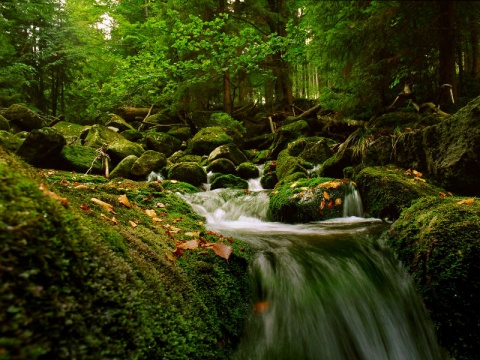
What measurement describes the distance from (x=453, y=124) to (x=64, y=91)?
63.2ft

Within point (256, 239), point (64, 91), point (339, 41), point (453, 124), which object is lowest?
point (256, 239)

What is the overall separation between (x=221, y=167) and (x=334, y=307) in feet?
21.9

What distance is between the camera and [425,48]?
434cm

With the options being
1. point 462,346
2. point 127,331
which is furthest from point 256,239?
point 127,331

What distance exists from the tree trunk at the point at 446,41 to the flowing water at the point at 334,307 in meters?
2.89

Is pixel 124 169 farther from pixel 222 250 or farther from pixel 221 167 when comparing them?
pixel 222 250

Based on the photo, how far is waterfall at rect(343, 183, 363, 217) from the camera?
5035 millimetres

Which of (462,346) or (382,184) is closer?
(462,346)

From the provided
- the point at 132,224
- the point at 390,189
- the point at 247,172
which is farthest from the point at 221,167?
the point at 132,224

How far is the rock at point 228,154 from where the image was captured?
9.52 m

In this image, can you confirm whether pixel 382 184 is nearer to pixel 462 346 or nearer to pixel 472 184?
pixel 472 184

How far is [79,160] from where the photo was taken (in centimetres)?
709

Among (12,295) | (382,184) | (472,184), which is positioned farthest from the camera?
(382,184)

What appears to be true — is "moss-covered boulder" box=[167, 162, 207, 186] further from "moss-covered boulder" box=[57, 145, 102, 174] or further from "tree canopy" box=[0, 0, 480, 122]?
"tree canopy" box=[0, 0, 480, 122]
